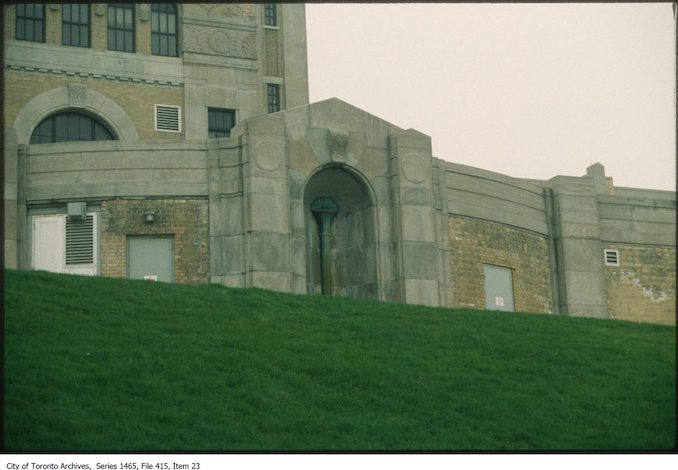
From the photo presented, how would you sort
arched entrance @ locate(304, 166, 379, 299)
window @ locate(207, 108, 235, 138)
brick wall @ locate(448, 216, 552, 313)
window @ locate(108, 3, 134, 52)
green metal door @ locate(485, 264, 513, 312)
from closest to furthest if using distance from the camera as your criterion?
arched entrance @ locate(304, 166, 379, 299), brick wall @ locate(448, 216, 552, 313), green metal door @ locate(485, 264, 513, 312), window @ locate(108, 3, 134, 52), window @ locate(207, 108, 235, 138)

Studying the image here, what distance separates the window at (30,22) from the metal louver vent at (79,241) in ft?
39.3

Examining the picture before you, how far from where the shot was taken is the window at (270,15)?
4412cm

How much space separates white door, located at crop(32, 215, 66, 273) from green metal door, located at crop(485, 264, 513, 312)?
1193cm

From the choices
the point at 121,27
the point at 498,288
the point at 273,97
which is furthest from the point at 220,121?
the point at 498,288

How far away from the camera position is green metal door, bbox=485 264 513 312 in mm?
33438

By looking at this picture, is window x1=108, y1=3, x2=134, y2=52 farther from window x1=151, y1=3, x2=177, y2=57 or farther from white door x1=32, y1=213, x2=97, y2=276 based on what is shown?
white door x1=32, y1=213, x2=97, y2=276

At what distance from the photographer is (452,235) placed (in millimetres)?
33062

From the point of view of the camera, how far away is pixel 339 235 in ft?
109

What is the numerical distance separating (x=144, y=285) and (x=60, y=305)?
9.94 ft

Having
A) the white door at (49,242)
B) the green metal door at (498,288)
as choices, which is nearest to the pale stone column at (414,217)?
the green metal door at (498,288)

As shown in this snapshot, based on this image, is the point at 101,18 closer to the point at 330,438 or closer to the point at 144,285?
the point at 144,285

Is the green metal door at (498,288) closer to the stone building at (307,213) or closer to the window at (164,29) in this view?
the stone building at (307,213)

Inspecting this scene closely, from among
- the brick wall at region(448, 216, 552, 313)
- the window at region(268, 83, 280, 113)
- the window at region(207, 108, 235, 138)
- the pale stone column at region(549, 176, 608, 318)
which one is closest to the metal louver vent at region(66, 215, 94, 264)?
the brick wall at region(448, 216, 552, 313)

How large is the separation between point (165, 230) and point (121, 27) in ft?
43.5
